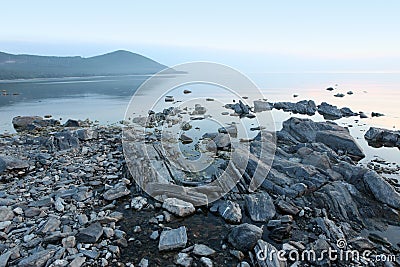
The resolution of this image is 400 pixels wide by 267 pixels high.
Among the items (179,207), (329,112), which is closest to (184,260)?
(179,207)

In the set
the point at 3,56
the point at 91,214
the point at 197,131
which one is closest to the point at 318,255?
the point at 91,214

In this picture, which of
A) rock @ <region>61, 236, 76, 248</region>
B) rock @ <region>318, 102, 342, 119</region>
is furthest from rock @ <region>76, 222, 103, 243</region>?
rock @ <region>318, 102, 342, 119</region>

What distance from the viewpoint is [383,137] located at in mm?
18328

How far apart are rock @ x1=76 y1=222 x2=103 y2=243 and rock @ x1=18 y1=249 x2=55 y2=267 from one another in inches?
27.0

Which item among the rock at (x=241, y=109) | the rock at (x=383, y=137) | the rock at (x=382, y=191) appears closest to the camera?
the rock at (x=382, y=191)

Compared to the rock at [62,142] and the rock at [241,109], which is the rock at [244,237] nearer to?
the rock at [62,142]

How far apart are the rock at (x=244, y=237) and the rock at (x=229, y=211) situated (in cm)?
81

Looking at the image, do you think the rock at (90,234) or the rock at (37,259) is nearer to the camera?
the rock at (37,259)

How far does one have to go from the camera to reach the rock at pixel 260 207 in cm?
761

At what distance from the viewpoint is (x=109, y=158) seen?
11.6 metres

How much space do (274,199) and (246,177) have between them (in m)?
1.37

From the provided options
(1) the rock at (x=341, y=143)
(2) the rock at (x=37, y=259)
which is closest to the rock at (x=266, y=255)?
(2) the rock at (x=37, y=259)

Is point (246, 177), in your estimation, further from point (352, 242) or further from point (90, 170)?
point (90, 170)

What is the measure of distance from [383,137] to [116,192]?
59.4 ft
